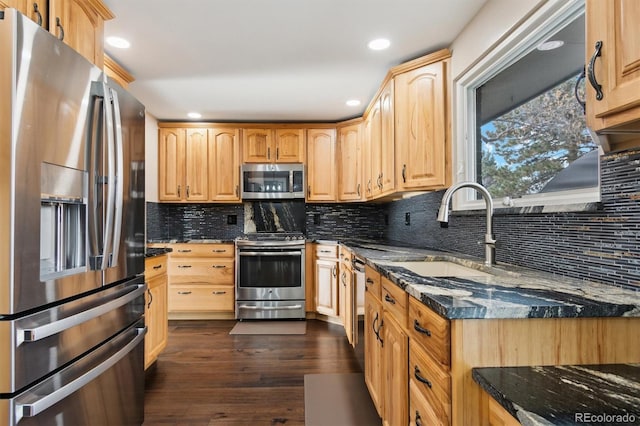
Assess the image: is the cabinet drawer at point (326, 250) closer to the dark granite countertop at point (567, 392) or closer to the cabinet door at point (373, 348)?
the cabinet door at point (373, 348)

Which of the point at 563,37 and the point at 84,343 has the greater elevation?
the point at 563,37

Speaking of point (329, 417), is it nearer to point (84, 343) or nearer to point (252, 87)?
point (84, 343)

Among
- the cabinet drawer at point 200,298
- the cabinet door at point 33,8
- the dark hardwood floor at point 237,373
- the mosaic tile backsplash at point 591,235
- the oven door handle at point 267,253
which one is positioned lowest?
the dark hardwood floor at point 237,373

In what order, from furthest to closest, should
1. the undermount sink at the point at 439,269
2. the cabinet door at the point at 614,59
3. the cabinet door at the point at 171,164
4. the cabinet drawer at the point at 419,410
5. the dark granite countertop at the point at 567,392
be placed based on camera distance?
the cabinet door at the point at 171,164 < the undermount sink at the point at 439,269 < the cabinet drawer at the point at 419,410 < the cabinet door at the point at 614,59 < the dark granite countertop at the point at 567,392

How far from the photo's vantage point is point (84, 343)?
1379 millimetres

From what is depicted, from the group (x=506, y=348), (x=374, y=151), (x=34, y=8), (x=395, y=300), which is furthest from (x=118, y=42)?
(x=506, y=348)

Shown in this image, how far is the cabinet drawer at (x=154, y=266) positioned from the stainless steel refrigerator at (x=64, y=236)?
27.3 inches

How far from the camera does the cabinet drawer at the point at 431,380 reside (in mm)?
927

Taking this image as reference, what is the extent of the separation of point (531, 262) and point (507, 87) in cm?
99

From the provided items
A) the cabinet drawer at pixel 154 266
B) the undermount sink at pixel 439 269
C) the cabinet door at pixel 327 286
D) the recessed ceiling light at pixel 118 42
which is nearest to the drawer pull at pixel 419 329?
the undermount sink at pixel 439 269

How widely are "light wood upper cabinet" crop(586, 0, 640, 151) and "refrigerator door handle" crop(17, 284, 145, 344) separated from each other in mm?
1668

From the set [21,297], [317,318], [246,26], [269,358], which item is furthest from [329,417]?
Answer: [246,26]

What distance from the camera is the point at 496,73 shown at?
2062mm

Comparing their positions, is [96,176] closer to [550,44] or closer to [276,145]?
[550,44]
